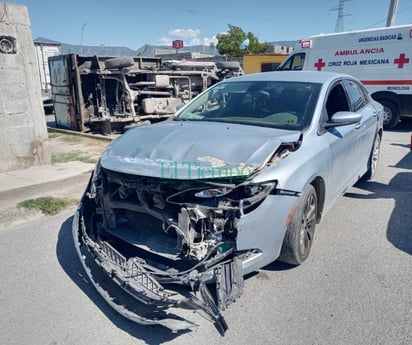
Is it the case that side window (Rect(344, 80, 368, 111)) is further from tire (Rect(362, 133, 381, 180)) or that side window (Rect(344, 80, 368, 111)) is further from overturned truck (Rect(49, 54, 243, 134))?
overturned truck (Rect(49, 54, 243, 134))

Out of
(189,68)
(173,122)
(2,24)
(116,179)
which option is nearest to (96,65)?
(189,68)

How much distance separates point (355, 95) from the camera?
4.72m

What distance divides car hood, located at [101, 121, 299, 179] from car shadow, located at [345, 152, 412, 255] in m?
1.71

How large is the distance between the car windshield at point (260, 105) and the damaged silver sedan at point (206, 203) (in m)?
0.02

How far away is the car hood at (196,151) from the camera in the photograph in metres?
2.59

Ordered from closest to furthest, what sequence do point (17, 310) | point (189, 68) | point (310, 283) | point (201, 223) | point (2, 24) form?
point (201, 223) < point (17, 310) < point (310, 283) < point (2, 24) < point (189, 68)

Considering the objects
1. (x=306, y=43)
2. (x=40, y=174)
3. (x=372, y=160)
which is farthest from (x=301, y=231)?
(x=306, y=43)

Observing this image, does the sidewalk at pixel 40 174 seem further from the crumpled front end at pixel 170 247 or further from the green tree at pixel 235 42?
the green tree at pixel 235 42

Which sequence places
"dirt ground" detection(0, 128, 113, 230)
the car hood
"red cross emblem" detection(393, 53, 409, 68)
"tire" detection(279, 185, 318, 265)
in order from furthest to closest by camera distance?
"red cross emblem" detection(393, 53, 409, 68)
"dirt ground" detection(0, 128, 113, 230)
"tire" detection(279, 185, 318, 265)
the car hood

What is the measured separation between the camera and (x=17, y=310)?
2744 millimetres

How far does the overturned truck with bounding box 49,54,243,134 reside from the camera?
390 inches

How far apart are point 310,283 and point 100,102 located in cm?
904

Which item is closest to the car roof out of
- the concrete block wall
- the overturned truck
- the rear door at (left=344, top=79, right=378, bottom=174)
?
the rear door at (left=344, top=79, right=378, bottom=174)

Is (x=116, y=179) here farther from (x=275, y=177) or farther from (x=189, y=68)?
(x=189, y=68)
